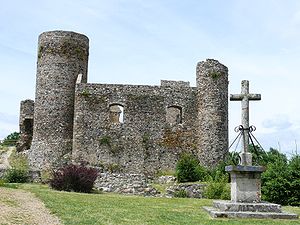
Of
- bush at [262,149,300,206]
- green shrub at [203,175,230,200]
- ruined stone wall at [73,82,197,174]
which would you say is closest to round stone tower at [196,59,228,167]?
ruined stone wall at [73,82,197,174]

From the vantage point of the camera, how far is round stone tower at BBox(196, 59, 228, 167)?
104 ft

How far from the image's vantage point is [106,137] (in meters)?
31.8

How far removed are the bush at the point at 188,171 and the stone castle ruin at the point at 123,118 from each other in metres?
2.44

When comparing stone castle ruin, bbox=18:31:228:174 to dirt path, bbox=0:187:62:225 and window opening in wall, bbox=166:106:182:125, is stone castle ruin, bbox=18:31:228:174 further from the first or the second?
dirt path, bbox=0:187:62:225

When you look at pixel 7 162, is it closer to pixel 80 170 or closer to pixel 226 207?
pixel 80 170

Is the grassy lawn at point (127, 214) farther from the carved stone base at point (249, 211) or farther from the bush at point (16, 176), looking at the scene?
the bush at point (16, 176)

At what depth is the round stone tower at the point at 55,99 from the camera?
32.3 meters

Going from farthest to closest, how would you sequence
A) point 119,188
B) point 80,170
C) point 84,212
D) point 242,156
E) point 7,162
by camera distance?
1. point 7,162
2. point 119,188
3. point 80,170
4. point 242,156
5. point 84,212

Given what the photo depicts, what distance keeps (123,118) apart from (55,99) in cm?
458

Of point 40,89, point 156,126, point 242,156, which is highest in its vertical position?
point 40,89

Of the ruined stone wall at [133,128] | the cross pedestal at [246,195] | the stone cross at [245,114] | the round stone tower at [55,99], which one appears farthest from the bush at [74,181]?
the stone cross at [245,114]

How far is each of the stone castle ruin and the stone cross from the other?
1558 centimetres

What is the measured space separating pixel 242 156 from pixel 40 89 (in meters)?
20.2

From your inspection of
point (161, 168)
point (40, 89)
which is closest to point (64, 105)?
point (40, 89)
